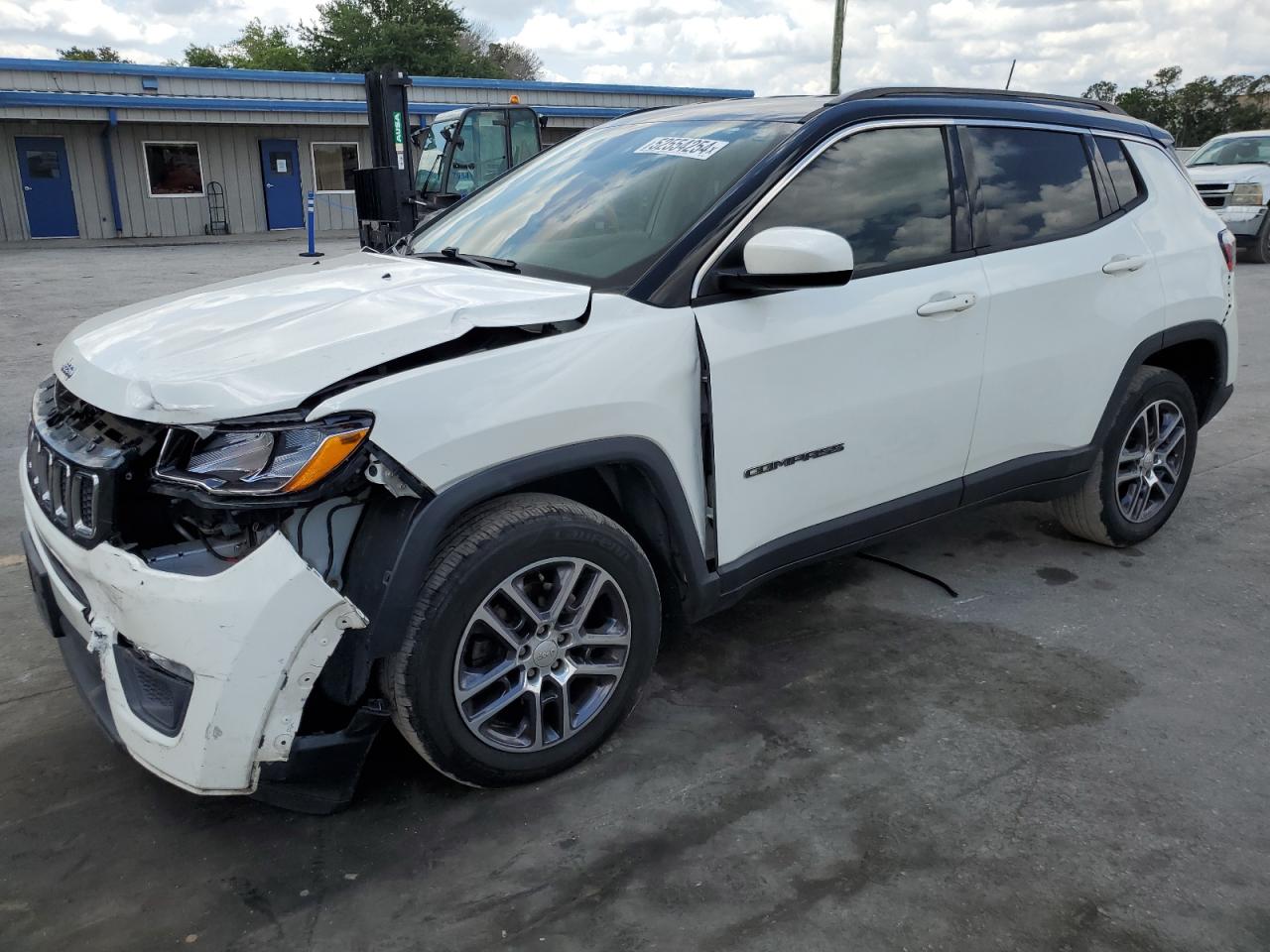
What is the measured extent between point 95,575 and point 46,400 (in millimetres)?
799

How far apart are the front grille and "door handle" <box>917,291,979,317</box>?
2.33 metres

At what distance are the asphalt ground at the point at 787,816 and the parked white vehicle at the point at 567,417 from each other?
0.25 m

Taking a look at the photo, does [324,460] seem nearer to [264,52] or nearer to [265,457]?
[265,457]

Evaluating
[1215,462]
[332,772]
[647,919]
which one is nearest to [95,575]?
[332,772]

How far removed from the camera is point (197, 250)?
21.0m

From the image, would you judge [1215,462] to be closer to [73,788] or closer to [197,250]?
[73,788]

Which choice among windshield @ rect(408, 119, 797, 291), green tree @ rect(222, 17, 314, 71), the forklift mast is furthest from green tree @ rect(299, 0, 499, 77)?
windshield @ rect(408, 119, 797, 291)

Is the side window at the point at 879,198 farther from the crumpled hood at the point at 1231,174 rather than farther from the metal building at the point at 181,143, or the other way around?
the metal building at the point at 181,143

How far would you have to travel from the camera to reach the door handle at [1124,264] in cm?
390

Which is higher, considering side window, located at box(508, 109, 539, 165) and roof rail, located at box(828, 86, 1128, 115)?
side window, located at box(508, 109, 539, 165)

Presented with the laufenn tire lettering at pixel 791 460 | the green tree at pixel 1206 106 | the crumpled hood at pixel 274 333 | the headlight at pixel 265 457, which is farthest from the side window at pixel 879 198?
the green tree at pixel 1206 106

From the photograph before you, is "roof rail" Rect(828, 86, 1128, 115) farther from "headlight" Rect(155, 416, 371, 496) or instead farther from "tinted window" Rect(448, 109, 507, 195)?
"tinted window" Rect(448, 109, 507, 195)

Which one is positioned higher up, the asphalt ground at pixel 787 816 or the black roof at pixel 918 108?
the black roof at pixel 918 108

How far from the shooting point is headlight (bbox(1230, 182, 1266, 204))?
1541 centimetres
